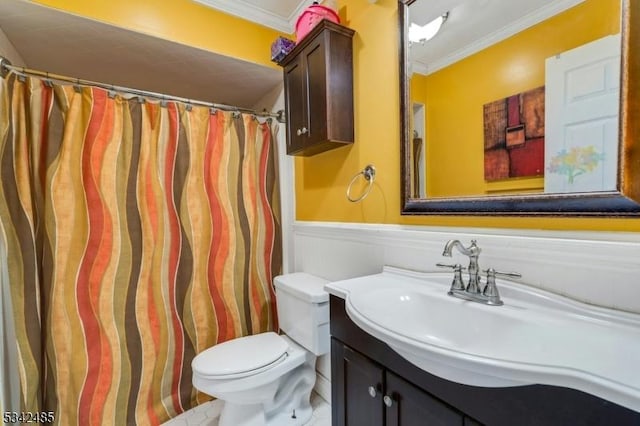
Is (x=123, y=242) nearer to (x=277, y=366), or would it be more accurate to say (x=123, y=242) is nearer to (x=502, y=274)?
(x=277, y=366)

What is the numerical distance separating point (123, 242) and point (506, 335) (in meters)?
1.71

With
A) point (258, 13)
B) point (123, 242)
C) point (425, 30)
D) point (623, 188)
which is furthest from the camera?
point (258, 13)

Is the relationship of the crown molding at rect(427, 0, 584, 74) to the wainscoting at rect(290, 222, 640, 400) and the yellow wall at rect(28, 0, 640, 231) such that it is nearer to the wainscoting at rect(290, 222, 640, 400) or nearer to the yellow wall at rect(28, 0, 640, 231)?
the yellow wall at rect(28, 0, 640, 231)

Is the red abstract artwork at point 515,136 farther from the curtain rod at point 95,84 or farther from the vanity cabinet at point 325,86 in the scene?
the curtain rod at point 95,84

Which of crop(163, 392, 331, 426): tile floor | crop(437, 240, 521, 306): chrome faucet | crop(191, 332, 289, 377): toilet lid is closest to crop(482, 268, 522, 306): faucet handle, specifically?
crop(437, 240, 521, 306): chrome faucet

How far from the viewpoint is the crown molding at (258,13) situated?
1.68m

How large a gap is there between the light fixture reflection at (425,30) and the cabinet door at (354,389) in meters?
1.23

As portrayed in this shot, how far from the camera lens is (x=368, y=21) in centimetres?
138

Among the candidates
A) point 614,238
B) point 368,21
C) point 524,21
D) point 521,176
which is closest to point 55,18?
point 368,21

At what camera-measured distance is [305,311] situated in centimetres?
141

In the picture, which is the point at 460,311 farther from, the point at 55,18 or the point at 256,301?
the point at 55,18

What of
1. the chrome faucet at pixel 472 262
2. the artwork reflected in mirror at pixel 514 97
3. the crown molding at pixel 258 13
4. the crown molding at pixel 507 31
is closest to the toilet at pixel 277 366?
the chrome faucet at pixel 472 262

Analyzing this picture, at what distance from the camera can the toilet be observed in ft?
4.25

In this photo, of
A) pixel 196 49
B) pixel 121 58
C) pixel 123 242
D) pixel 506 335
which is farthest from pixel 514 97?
pixel 121 58
